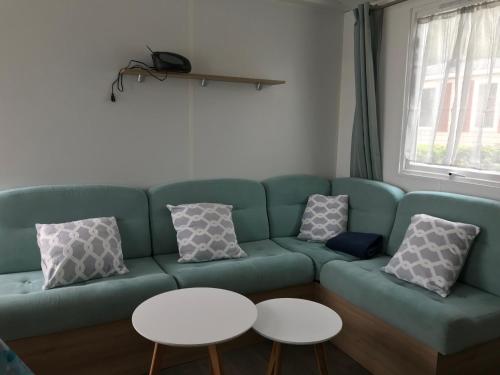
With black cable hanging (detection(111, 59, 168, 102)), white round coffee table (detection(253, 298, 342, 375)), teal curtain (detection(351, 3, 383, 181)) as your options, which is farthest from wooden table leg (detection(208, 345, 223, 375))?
teal curtain (detection(351, 3, 383, 181))

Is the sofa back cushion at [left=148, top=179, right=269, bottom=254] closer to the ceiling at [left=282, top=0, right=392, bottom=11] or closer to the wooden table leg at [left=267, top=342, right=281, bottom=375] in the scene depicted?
the wooden table leg at [left=267, top=342, right=281, bottom=375]

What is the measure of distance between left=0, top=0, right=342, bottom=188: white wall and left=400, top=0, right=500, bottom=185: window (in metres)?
0.80

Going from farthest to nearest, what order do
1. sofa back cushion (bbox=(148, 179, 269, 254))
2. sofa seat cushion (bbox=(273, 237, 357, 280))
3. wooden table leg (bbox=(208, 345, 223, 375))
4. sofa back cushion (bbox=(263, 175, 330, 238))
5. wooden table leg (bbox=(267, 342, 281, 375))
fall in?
sofa back cushion (bbox=(263, 175, 330, 238))
sofa back cushion (bbox=(148, 179, 269, 254))
sofa seat cushion (bbox=(273, 237, 357, 280))
wooden table leg (bbox=(267, 342, 281, 375))
wooden table leg (bbox=(208, 345, 223, 375))

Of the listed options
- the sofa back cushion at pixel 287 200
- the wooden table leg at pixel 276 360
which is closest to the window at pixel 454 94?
the sofa back cushion at pixel 287 200

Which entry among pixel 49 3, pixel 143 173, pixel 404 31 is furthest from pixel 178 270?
pixel 404 31

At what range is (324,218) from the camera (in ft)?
9.96

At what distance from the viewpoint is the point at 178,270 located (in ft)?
7.69

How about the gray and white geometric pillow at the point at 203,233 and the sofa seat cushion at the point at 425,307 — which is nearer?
the sofa seat cushion at the point at 425,307

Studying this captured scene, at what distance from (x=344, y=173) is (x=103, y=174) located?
201 cm

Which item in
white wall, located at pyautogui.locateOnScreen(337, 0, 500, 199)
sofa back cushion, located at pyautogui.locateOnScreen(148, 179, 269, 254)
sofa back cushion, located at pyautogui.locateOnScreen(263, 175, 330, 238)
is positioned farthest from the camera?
sofa back cushion, located at pyautogui.locateOnScreen(263, 175, 330, 238)

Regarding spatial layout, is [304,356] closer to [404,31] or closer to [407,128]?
[407,128]

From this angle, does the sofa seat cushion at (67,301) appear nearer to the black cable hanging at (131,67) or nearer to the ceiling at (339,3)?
the black cable hanging at (131,67)

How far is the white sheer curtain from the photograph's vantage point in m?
2.38

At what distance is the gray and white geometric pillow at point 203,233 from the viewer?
253cm
